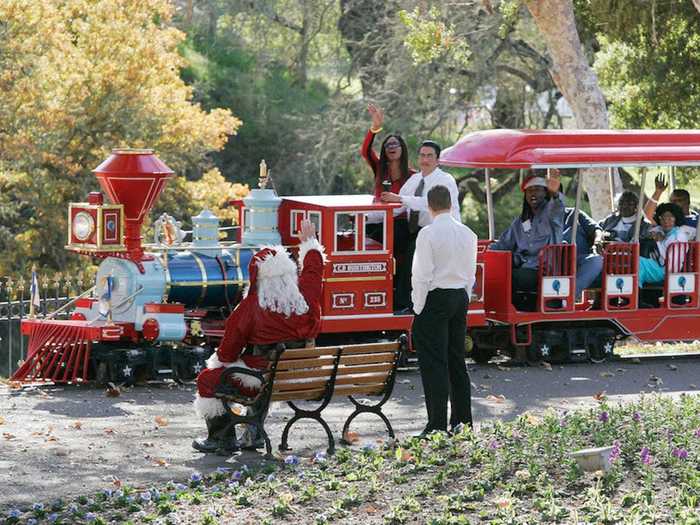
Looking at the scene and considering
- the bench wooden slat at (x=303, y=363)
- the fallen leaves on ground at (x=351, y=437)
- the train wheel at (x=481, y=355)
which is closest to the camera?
the bench wooden slat at (x=303, y=363)

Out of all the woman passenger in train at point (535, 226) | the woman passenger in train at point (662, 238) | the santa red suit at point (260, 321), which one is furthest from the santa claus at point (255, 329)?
the woman passenger in train at point (662, 238)

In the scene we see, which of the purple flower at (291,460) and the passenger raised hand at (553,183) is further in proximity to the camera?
the passenger raised hand at (553,183)

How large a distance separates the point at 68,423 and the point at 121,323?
216 centimetres

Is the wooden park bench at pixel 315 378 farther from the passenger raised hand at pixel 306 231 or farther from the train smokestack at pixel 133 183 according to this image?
the train smokestack at pixel 133 183

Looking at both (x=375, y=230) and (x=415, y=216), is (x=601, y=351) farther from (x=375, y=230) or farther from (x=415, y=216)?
(x=375, y=230)

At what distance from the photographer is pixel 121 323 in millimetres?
12773

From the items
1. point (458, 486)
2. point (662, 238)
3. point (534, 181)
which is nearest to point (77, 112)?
point (534, 181)

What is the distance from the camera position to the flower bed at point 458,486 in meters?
7.43

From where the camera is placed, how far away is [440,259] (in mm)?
9602

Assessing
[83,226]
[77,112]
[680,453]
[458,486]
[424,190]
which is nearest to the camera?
[458,486]

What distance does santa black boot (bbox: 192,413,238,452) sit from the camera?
31.4 ft

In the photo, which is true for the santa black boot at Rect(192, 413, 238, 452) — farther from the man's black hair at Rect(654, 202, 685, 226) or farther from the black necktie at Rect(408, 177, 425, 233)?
the man's black hair at Rect(654, 202, 685, 226)

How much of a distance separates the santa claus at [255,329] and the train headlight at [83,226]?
11.7 feet

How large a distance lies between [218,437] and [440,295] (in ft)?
6.09
